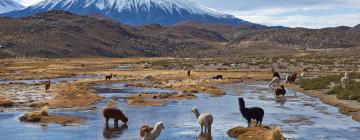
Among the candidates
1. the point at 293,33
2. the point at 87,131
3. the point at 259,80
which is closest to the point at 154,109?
the point at 87,131

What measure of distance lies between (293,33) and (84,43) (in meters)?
72.1

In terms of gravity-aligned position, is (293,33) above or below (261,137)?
above

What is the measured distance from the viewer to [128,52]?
181 meters

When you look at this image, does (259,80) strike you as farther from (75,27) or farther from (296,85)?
(75,27)

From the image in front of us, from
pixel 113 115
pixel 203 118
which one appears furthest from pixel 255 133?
pixel 113 115

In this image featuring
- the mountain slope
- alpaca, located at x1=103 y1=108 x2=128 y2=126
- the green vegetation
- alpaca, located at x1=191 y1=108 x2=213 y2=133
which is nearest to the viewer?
alpaca, located at x1=191 y1=108 x2=213 y2=133

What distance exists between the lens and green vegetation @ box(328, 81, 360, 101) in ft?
111

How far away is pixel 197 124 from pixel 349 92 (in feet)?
47.5

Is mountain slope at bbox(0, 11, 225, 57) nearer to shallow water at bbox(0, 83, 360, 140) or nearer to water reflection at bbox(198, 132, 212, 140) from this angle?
shallow water at bbox(0, 83, 360, 140)

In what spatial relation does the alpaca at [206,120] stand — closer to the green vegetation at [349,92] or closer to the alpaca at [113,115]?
the alpaca at [113,115]

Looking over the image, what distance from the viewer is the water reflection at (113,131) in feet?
72.1

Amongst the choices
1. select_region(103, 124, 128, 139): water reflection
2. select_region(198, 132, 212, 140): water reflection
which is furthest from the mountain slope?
select_region(198, 132, 212, 140): water reflection

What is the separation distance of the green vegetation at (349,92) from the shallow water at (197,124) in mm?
1816

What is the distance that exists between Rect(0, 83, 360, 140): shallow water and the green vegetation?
182cm
